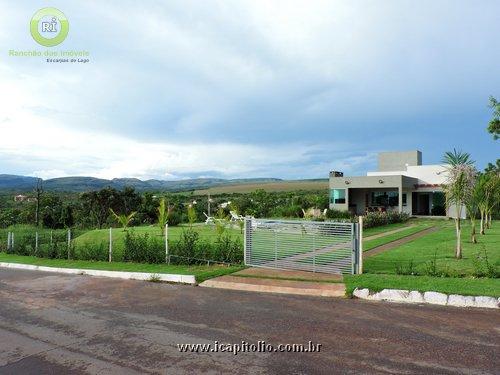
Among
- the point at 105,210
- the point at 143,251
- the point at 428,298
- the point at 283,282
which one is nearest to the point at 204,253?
the point at 143,251

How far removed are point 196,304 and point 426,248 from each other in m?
10.1

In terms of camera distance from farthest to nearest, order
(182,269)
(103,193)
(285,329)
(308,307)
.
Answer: (103,193) < (182,269) < (308,307) < (285,329)

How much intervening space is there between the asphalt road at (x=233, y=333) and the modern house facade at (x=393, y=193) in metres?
25.9

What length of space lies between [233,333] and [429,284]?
447 centimetres

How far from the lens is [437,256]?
41.8 feet

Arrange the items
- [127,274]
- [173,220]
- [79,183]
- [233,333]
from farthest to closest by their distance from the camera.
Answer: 1. [79,183]
2. [173,220]
3. [127,274]
4. [233,333]

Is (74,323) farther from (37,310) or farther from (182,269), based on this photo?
(182,269)

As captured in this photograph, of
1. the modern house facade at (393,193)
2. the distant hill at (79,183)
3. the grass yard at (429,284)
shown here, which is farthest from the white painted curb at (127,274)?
the distant hill at (79,183)

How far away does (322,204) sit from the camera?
36.9m

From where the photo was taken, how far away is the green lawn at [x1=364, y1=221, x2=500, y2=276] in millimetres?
10375

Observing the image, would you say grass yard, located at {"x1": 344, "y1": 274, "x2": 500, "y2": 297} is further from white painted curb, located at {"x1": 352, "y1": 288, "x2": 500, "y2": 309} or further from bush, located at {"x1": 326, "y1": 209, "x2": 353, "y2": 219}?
bush, located at {"x1": 326, "y1": 209, "x2": 353, "y2": 219}

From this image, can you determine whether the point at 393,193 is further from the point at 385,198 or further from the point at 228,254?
the point at 228,254

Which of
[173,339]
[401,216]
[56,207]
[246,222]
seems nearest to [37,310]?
[173,339]

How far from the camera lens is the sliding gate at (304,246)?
10.2 meters
